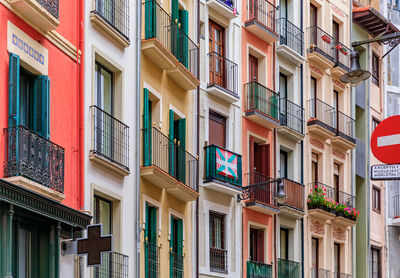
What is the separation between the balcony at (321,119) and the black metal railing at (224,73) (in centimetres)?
564

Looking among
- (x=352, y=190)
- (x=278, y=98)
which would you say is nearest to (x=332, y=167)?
(x=352, y=190)

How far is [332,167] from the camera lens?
3841 centimetres

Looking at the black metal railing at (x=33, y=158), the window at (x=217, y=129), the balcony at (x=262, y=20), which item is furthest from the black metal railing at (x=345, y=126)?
the black metal railing at (x=33, y=158)

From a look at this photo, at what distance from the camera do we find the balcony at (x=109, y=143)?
21.4 metres

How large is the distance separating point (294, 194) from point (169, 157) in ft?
31.1

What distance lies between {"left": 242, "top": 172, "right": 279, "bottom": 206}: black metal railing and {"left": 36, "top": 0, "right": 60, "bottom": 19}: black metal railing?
12598mm

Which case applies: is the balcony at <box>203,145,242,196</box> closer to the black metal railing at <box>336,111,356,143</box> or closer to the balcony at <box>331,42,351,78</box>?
the black metal railing at <box>336,111,356,143</box>

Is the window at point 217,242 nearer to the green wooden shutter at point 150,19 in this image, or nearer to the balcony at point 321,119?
the green wooden shutter at point 150,19

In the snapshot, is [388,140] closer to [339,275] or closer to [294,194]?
[294,194]

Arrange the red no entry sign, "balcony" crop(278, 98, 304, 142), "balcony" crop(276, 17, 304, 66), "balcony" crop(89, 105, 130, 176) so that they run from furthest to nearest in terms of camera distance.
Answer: "balcony" crop(276, 17, 304, 66)
"balcony" crop(278, 98, 304, 142)
"balcony" crop(89, 105, 130, 176)
the red no entry sign

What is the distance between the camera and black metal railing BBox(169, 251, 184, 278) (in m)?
26.1

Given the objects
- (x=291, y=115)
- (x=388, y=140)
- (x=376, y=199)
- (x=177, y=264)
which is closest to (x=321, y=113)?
→ (x=291, y=115)

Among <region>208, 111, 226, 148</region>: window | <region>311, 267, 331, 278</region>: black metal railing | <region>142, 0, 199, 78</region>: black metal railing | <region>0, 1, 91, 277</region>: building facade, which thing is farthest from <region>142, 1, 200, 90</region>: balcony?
<region>311, 267, 331, 278</region>: black metal railing

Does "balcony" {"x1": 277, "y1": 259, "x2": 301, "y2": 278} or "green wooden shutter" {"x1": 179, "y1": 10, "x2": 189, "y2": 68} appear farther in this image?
"balcony" {"x1": 277, "y1": 259, "x2": 301, "y2": 278}
